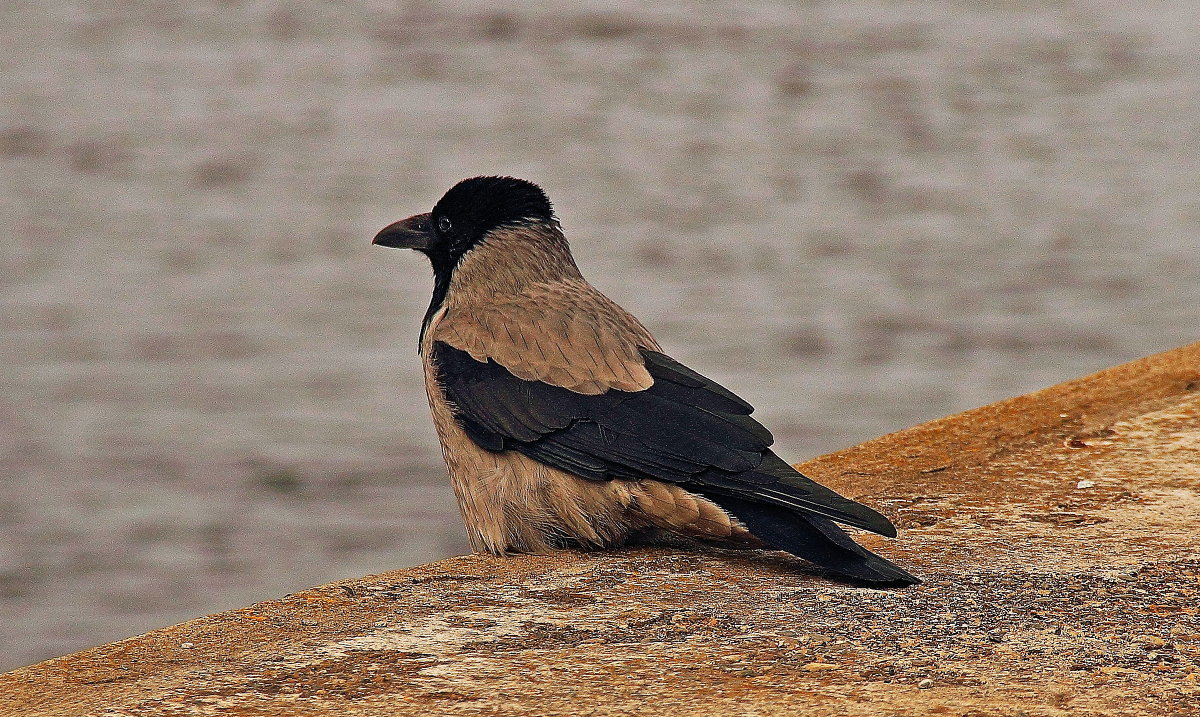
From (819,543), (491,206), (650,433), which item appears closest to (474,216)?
(491,206)

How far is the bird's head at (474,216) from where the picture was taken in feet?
13.9

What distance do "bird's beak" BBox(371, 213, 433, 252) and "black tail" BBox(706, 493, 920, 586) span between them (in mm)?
1455

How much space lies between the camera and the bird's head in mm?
4250

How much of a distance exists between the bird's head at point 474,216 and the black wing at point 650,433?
1.69 ft

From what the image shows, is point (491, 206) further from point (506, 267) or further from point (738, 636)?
point (738, 636)

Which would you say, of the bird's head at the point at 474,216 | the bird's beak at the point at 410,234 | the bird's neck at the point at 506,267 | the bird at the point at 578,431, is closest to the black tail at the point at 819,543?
the bird at the point at 578,431

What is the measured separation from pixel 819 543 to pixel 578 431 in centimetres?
65

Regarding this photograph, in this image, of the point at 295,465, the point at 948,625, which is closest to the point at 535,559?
the point at 948,625

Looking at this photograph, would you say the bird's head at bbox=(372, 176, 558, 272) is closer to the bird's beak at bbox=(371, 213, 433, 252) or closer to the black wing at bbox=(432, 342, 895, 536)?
the bird's beak at bbox=(371, 213, 433, 252)

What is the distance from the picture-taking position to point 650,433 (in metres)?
3.44

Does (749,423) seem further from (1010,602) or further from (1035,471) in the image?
(1035,471)

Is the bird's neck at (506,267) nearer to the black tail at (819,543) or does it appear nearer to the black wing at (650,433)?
the black wing at (650,433)

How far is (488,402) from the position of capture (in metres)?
3.72

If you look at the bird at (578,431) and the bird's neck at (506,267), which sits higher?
the bird's neck at (506,267)
